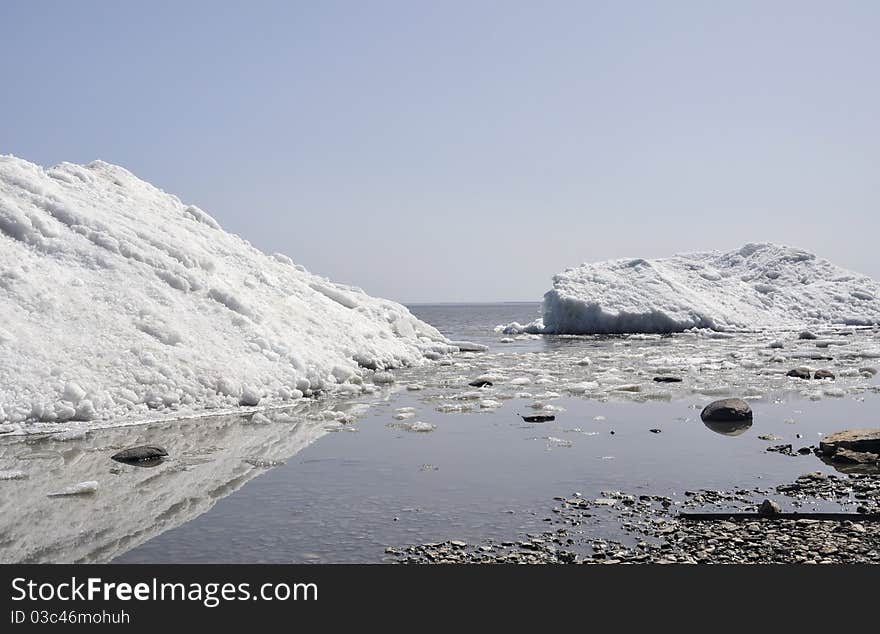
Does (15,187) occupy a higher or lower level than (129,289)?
higher

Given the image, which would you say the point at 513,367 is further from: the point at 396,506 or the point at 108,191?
the point at 396,506

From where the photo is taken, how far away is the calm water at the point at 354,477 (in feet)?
21.1

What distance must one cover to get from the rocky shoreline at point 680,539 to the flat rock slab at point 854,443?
2199mm

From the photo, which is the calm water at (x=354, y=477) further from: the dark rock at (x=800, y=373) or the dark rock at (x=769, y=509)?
the dark rock at (x=800, y=373)

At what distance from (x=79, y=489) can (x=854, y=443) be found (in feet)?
32.2

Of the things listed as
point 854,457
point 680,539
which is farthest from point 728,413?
point 680,539

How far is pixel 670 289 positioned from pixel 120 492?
44.9 meters

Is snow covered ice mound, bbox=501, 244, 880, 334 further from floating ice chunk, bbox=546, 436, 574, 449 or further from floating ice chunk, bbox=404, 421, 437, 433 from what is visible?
floating ice chunk, bbox=546, 436, 574, 449

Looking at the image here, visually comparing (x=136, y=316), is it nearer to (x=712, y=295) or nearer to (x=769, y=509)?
(x=769, y=509)

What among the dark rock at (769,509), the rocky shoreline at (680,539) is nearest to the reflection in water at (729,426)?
the rocky shoreline at (680,539)

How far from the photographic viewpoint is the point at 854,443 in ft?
31.6

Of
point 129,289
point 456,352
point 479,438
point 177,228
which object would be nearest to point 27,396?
point 129,289

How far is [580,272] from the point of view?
50656 millimetres

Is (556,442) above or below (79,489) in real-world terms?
below
